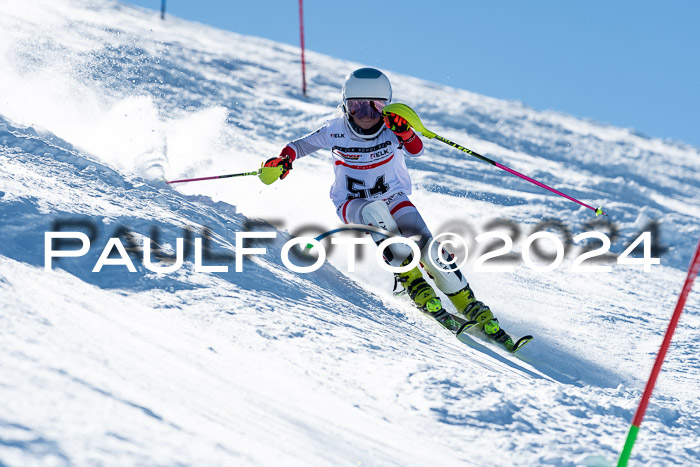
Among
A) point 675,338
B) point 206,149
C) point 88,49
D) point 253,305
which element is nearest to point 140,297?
point 253,305

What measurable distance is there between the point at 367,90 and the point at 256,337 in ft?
7.64

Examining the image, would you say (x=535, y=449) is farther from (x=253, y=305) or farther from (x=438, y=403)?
(x=253, y=305)

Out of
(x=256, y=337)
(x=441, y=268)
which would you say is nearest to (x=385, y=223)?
(x=441, y=268)

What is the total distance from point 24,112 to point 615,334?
661cm

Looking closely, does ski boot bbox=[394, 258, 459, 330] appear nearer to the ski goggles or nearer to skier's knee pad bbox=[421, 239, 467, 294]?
skier's knee pad bbox=[421, 239, 467, 294]

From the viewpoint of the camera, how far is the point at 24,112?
7.78 meters

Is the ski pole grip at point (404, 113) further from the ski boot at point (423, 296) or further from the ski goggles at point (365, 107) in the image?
the ski boot at point (423, 296)

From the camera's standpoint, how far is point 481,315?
15.6 feet

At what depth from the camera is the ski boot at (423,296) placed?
4762 millimetres

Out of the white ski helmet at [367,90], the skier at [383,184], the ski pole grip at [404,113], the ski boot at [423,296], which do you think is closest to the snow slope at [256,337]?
the ski boot at [423,296]

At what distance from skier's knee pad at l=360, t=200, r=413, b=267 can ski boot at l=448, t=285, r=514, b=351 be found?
1.53 ft

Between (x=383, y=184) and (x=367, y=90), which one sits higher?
(x=367, y=90)

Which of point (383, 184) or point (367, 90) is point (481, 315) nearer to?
point (383, 184)

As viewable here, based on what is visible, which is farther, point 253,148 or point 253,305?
point 253,148
